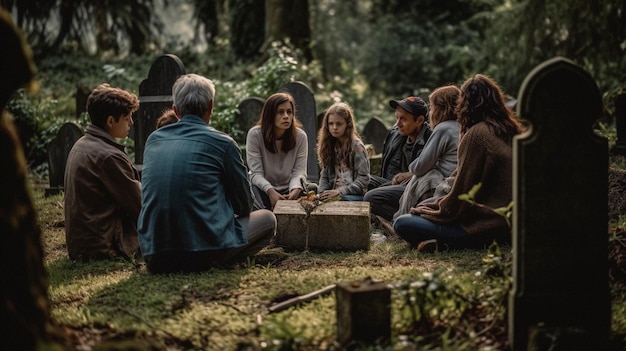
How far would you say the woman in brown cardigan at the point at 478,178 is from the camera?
605cm

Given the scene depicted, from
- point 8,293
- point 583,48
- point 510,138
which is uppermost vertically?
point 583,48

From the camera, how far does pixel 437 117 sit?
7.12m

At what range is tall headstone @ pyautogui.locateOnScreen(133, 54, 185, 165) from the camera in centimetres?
894

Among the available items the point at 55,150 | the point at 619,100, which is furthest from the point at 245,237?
the point at 619,100

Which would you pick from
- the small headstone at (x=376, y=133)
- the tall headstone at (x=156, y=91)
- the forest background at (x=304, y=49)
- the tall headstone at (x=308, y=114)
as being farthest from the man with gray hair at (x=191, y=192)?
the small headstone at (x=376, y=133)

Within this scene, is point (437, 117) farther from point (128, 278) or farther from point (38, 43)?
point (38, 43)

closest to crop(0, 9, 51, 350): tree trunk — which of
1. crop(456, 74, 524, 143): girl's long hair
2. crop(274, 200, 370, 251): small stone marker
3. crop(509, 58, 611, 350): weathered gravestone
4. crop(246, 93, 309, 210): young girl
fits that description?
crop(509, 58, 611, 350): weathered gravestone

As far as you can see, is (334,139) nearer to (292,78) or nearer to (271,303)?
(271,303)

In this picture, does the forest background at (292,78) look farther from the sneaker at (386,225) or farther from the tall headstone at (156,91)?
the tall headstone at (156,91)

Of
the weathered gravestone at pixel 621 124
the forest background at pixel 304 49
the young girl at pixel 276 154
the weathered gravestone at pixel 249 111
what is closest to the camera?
the young girl at pixel 276 154

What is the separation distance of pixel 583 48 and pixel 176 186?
9833mm

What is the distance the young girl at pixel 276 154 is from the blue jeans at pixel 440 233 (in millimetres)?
1684

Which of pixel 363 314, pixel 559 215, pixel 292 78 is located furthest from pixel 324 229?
pixel 292 78

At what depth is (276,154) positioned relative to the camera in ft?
26.4
